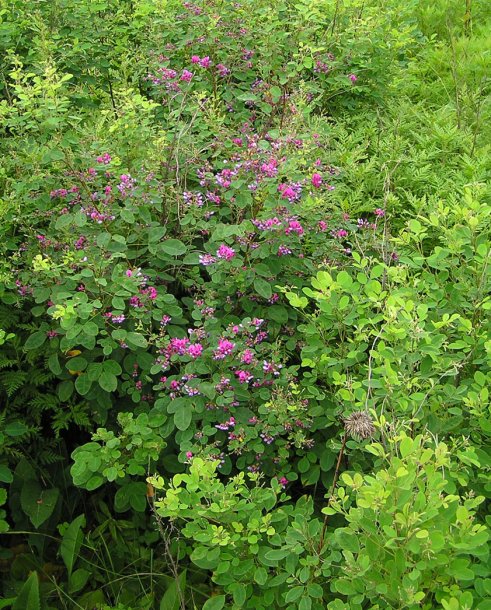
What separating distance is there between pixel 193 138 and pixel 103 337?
0.85 meters

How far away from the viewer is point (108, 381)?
2.46 metres

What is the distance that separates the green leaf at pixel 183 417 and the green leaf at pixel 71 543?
2.61 ft

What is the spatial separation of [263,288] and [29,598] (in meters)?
1.39

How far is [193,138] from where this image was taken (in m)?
2.88

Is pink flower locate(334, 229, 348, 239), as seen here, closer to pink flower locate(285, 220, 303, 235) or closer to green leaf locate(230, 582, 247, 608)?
pink flower locate(285, 220, 303, 235)

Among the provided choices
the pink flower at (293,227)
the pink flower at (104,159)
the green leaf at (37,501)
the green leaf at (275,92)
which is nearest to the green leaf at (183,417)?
the pink flower at (293,227)

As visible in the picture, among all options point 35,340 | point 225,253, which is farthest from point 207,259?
point 35,340

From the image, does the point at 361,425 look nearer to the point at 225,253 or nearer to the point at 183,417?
the point at 183,417

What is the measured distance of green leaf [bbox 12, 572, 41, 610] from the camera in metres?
2.63

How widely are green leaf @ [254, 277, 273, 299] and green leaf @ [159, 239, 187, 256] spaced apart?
11.2 inches

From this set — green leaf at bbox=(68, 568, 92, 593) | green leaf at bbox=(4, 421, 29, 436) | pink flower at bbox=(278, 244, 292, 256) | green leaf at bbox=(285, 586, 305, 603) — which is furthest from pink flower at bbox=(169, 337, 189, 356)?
green leaf at bbox=(68, 568, 92, 593)

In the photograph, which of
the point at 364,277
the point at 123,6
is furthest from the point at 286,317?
the point at 123,6

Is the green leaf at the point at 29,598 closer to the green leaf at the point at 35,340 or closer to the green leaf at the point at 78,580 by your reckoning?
the green leaf at the point at 78,580

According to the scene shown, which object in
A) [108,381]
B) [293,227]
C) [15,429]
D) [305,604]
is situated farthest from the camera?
[15,429]
